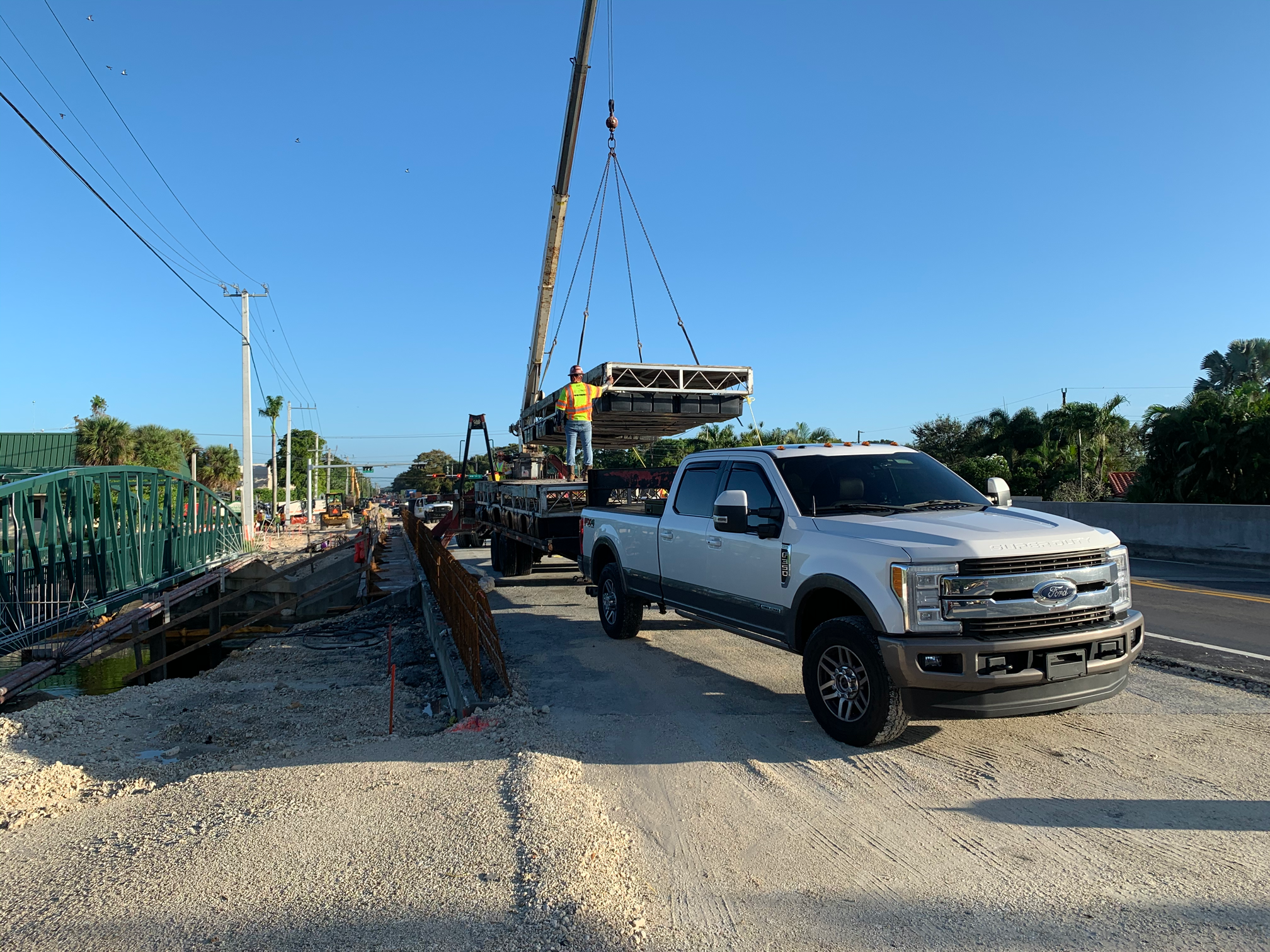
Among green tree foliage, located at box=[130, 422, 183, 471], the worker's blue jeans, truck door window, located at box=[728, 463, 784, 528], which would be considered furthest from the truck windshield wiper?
green tree foliage, located at box=[130, 422, 183, 471]

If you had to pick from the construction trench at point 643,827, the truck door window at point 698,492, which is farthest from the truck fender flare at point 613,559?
the construction trench at point 643,827

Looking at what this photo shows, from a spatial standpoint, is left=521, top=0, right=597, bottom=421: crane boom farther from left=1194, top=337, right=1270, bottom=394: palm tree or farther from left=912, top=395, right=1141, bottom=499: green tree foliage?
left=1194, top=337, right=1270, bottom=394: palm tree

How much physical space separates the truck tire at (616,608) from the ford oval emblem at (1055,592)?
5053mm

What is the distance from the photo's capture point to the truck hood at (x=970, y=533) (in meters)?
4.99

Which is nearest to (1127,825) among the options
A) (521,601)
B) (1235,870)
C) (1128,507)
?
(1235,870)

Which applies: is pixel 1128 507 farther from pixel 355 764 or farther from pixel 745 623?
pixel 355 764

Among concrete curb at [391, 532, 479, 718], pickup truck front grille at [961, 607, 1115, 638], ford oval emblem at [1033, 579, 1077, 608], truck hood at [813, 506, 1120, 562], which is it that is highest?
truck hood at [813, 506, 1120, 562]

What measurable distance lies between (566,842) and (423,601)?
12377 mm

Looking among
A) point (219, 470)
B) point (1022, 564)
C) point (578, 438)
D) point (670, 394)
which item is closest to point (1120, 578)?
point (1022, 564)

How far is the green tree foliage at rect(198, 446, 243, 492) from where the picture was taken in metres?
79.4

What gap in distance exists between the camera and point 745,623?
6840 mm

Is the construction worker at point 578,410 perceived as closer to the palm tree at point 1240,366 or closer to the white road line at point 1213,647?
the white road line at point 1213,647

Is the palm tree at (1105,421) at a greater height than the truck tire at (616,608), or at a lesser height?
greater

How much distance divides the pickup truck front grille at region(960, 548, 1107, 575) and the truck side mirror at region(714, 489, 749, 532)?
1826mm
